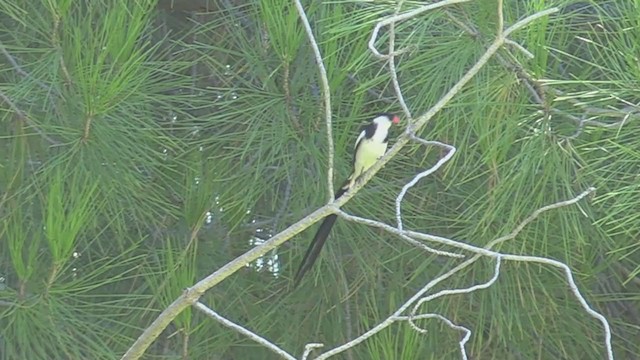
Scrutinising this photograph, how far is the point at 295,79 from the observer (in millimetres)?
1171

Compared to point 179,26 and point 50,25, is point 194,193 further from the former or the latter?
point 179,26

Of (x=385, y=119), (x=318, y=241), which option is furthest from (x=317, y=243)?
→ (x=385, y=119)

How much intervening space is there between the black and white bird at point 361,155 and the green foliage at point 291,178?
0.02 meters

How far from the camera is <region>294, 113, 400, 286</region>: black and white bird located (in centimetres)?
116

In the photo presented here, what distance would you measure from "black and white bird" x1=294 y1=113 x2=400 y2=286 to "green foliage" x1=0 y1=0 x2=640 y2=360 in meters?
0.02

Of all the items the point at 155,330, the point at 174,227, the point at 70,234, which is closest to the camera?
the point at 155,330

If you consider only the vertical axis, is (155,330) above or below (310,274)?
above

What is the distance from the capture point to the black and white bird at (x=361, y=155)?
116cm

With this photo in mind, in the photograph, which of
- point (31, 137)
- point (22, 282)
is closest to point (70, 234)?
point (22, 282)

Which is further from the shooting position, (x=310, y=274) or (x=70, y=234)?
(x=310, y=274)

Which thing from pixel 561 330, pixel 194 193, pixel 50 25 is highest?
pixel 50 25

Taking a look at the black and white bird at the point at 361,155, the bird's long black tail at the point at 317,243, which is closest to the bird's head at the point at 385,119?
the black and white bird at the point at 361,155

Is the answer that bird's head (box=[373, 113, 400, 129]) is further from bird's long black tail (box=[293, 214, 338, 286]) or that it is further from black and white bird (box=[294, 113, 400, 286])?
bird's long black tail (box=[293, 214, 338, 286])

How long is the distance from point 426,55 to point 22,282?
401 millimetres
